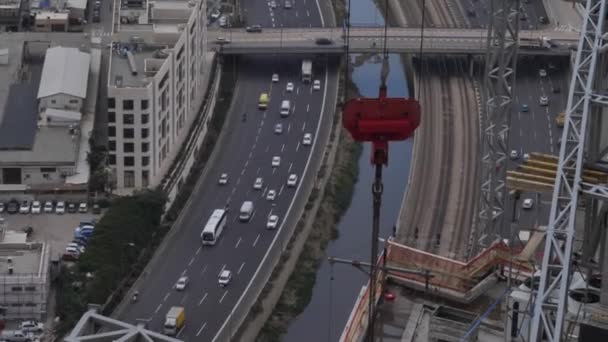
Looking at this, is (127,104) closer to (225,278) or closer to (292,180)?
(292,180)

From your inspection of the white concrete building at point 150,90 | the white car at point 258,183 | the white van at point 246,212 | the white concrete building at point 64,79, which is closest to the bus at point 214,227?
the white van at point 246,212

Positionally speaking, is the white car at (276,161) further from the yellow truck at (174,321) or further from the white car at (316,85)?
the yellow truck at (174,321)

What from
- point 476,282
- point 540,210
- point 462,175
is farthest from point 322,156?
point 476,282

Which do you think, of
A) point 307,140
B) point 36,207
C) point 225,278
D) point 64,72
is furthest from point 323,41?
point 225,278

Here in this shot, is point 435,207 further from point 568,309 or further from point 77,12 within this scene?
point 568,309

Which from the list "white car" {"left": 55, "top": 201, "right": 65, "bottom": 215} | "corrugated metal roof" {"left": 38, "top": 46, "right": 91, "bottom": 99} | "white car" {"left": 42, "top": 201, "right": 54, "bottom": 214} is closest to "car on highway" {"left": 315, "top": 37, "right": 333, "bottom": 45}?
"corrugated metal roof" {"left": 38, "top": 46, "right": 91, "bottom": 99}
